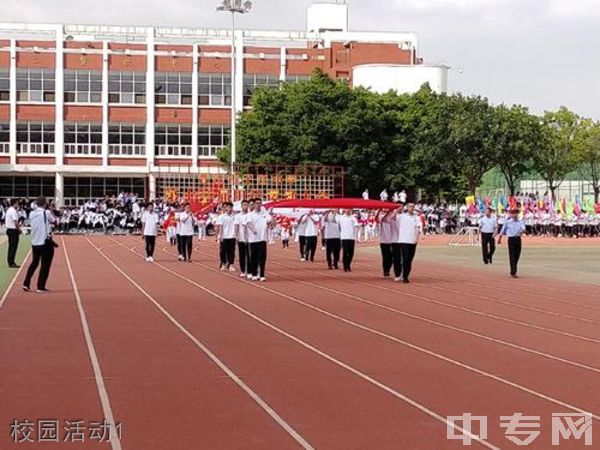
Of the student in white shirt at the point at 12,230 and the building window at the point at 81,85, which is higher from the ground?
the building window at the point at 81,85

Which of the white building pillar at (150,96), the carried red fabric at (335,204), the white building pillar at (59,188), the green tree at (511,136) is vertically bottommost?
the carried red fabric at (335,204)

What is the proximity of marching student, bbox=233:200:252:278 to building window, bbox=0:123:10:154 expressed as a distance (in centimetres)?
5165

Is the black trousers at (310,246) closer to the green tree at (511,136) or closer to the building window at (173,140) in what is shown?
the green tree at (511,136)

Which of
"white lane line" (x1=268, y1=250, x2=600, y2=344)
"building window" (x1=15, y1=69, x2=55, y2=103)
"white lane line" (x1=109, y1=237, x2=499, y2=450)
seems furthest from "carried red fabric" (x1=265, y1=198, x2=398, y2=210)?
"building window" (x1=15, y1=69, x2=55, y2=103)

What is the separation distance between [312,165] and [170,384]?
48.9 meters

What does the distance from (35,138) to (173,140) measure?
9.52 metres

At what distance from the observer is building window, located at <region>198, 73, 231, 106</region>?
76750mm

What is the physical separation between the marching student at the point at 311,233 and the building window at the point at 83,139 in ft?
148

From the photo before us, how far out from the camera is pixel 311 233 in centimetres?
3200

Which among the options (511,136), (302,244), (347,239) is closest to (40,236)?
(347,239)

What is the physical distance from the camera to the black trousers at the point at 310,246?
32.0m

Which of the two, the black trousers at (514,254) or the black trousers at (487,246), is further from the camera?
the black trousers at (487,246)

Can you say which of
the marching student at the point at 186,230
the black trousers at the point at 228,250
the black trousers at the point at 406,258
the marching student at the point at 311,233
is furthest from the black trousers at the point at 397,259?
the marching student at the point at 186,230

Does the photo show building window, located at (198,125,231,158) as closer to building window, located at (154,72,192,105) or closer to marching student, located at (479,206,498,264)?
building window, located at (154,72,192,105)
